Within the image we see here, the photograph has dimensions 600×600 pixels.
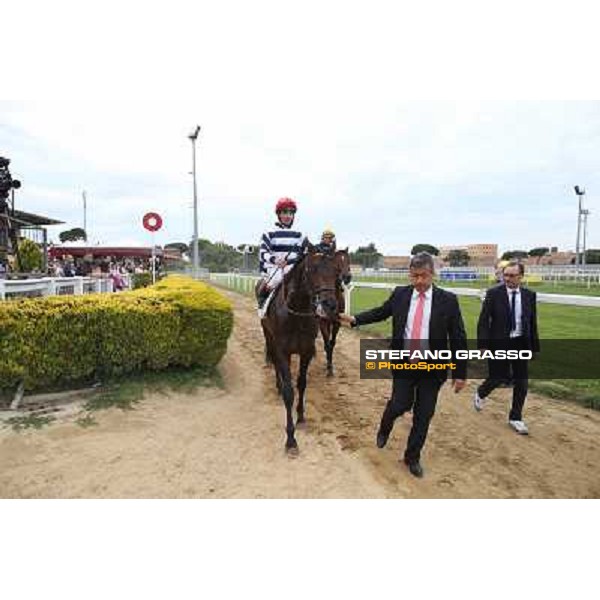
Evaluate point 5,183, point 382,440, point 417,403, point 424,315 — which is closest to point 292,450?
point 382,440

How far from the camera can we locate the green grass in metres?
5.42

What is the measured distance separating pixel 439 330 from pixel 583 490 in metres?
1.61

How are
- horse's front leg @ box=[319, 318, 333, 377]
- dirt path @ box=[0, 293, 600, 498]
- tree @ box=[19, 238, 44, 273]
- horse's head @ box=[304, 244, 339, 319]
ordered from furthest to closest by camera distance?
tree @ box=[19, 238, 44, 273] < horse's front leg @ box=[319, 318, 333, 377] < horse's head @ box=[304, 244, 339, 319] < dirt path @ box=[0, 293, 600, 498]

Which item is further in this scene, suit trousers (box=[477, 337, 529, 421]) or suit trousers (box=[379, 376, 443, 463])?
suit trousers (box=[477, 337, 529, 421])

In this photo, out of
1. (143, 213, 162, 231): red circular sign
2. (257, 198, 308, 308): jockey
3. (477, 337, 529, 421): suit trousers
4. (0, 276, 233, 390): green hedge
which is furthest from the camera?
(143, 213, 162, 231): red circular sign

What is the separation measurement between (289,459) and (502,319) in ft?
8.55

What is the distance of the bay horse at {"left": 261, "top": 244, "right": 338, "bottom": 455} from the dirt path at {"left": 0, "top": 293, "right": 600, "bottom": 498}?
0.43 m

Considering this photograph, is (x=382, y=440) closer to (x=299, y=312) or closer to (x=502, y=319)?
(x=299, y=312)

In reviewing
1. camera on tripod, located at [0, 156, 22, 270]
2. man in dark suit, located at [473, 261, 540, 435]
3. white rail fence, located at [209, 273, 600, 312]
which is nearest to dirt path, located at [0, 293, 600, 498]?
man in dark suit, located at [473, 261, 540, 435]

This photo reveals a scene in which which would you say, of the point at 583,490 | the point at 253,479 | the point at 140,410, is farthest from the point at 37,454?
the point at 583,490

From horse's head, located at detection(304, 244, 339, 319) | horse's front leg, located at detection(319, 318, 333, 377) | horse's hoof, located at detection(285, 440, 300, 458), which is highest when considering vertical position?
horse's head, located at detection(304, 244, 339, 319)

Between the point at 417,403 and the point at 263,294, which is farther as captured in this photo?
the point at 263,294

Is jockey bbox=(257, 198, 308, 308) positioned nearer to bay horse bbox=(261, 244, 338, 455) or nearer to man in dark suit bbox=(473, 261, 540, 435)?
bay horse bbox=(261, 244, 338, 455)

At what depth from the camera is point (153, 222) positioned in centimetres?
1107
